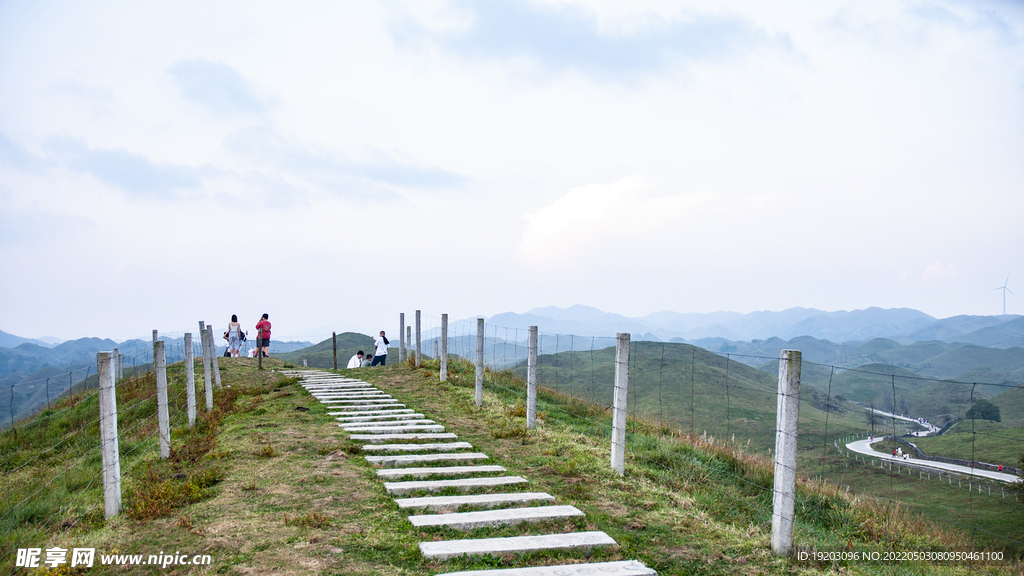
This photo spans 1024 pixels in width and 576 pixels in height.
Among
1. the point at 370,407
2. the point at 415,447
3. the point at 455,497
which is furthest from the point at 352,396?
the point at 455,497

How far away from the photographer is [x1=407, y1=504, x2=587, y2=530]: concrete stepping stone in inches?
216

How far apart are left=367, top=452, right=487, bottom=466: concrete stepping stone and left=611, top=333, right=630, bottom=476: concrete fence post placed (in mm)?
1876

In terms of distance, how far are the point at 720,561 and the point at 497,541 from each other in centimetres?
197

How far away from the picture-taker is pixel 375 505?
611cm

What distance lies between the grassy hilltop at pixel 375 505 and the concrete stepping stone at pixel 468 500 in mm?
180

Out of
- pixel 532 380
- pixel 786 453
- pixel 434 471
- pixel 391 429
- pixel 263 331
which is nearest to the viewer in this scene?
pixel 786 453

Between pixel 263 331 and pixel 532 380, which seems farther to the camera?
pixel 263 331

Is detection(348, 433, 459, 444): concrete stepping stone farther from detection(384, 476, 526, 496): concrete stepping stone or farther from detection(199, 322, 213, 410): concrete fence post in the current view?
detection(199, 322, 213, 410): concrete fence post

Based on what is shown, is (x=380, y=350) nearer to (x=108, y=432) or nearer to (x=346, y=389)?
(x=346, y=389)

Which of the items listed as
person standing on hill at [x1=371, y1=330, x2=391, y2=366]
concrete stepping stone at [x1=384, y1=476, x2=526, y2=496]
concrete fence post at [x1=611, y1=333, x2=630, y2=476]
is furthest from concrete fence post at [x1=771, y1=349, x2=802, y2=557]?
person standing on hill at [x1=371, y1=330, x2=391, y2=366]

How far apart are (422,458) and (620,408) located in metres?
2.87

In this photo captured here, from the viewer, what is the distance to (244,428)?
10695 millimetres

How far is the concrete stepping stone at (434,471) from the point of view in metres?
7.25

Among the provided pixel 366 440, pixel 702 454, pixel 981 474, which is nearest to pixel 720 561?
pixel 702 454
